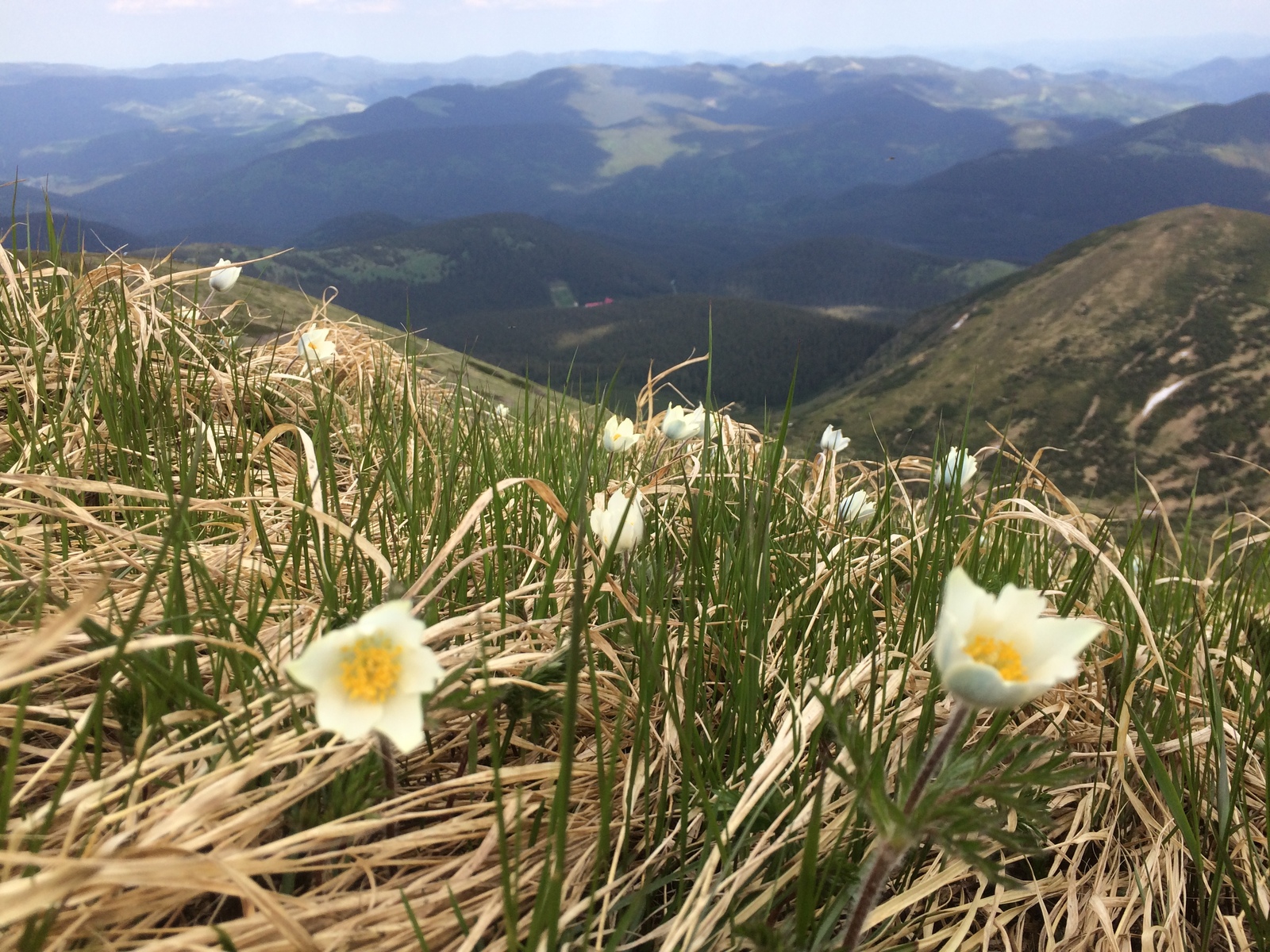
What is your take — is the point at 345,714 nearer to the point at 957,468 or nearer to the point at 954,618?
the point at 954,618

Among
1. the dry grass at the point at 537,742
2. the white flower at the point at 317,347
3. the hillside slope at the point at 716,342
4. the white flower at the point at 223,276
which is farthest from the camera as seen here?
the hillside slope at the point at 716,342

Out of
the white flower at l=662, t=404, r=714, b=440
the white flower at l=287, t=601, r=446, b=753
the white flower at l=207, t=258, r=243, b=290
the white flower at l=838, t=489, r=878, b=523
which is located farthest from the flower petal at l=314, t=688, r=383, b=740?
the white flower at l=207, t=258, r=243, b=290

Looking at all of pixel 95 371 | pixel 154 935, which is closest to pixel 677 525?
pixel 154 935

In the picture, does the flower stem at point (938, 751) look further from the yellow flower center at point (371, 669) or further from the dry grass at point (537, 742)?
the yellow flower center at point (371, 669)

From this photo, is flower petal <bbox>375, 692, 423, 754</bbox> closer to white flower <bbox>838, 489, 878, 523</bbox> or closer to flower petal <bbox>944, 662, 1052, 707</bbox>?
flower petal <bbox>944, 662, 1052, 707</bbox>

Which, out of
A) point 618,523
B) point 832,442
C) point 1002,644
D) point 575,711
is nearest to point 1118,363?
point 832,442

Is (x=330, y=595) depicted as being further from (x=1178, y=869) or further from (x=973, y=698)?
(x=1178, y=869)

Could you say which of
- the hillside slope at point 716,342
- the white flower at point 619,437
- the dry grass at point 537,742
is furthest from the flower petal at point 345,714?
the hillside slope at point 716,342

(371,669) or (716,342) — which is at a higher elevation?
(371,669)
